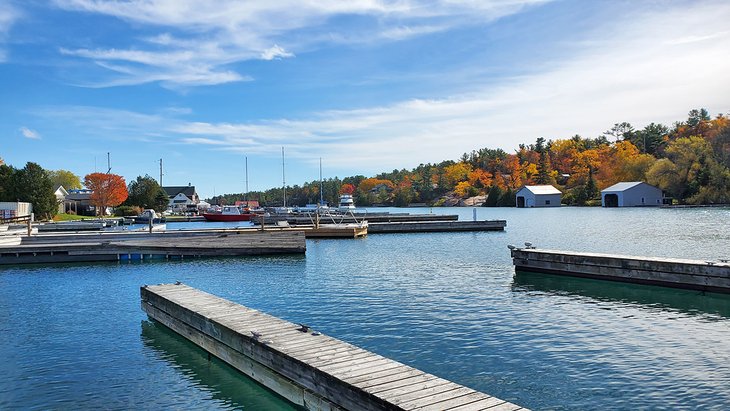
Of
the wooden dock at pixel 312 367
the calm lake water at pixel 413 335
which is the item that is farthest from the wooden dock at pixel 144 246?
the wooden dock at pixel 312 367

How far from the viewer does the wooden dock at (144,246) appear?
34.4m

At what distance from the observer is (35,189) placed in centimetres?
7294

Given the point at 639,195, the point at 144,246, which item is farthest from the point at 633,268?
the point at 639,195

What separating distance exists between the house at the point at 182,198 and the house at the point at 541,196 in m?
79.6

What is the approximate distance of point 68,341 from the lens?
15.1m

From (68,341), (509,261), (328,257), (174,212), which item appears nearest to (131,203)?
(174,212)

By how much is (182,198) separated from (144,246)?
121700mm

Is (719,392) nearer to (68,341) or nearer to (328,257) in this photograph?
(68,341)

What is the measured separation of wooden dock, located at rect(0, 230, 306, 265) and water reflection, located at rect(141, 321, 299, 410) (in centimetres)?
2017

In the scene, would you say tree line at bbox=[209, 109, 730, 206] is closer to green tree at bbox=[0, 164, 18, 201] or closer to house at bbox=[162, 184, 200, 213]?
house at bbox=[162, 184, 200, 213]

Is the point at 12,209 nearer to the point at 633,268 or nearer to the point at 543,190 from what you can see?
the point at 633,268

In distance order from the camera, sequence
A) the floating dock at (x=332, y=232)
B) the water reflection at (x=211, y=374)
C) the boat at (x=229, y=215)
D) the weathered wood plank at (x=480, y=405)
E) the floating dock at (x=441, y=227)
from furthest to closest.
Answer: the boat at (x=229, y=215), the floating dock at (x=441, y=227), the floating dock at (x=332, y=232), the water reflection at (x=211, y=374), the weathered wood plank at (x=480, y=405)

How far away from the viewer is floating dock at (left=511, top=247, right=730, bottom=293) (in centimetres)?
2012

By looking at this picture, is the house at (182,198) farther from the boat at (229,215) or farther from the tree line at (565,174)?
the boat at (229,215)
